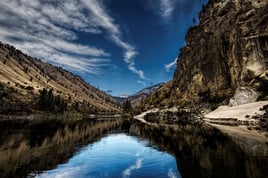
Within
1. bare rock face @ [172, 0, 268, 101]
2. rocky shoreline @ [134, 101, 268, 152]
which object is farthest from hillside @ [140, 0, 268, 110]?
rocky shoreline @ [134, 101, 268, 152]

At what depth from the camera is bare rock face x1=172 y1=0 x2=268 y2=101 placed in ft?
251

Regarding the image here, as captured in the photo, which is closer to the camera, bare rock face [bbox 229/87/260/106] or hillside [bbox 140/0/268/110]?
bare rock face [bbox 229/87/260/106]

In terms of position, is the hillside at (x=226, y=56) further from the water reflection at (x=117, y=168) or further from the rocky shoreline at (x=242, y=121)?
the water reflection at (x=117, y=168)

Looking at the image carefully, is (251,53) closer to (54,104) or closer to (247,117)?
(247,117)

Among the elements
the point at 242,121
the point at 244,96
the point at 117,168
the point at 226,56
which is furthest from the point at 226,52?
the point at 117,168

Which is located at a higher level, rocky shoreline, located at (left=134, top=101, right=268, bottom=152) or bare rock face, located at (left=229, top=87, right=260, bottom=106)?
bare rock face, located at (left=229, top=87, right=260, bottom=106)

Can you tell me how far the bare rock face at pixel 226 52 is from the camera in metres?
76.6

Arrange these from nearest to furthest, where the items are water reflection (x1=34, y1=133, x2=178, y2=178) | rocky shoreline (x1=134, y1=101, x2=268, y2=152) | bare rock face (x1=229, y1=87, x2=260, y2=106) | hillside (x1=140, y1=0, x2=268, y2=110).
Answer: water reflection (x1=34, y1=133, x2=178, y2=178) < rocky shoreline (x1=134, y1=101, x2=268, y2=152) < bare rock face (x1=229, y1=87, x2=260, y2=106) < hillside (x1=140, y1=0, x2=268, y2=110)

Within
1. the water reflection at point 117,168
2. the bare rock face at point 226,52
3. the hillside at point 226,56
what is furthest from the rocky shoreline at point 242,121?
the bare rock face at point 226,52

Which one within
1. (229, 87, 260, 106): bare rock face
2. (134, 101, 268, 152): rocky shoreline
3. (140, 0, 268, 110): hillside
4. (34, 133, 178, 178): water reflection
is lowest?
(34, 133, 178, 178): water reflection

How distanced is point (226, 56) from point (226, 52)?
2.01 m

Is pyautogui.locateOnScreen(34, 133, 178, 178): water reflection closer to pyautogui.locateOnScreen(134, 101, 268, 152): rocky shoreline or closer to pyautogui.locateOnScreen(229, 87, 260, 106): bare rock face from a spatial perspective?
pyautogui.locateOnScreen(134, 101, 268, 152): rocky shoreline

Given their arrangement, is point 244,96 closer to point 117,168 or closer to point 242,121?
point 242,121

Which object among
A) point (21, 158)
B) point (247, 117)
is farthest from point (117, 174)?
point (247, 117)
